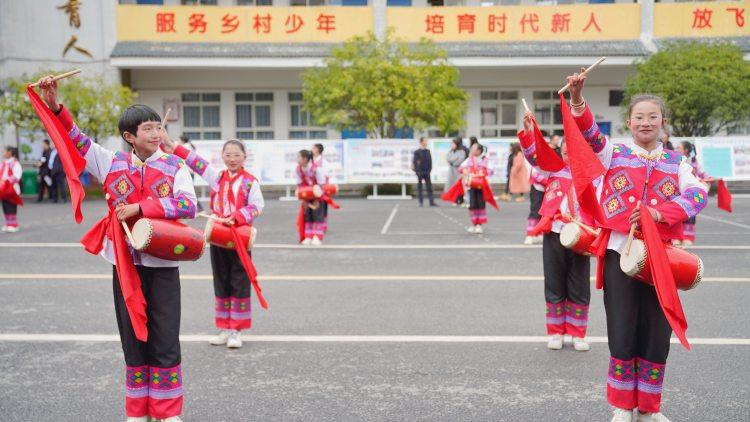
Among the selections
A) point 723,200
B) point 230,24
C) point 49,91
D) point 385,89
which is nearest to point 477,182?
point 723,200

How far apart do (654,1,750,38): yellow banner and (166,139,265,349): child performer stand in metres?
24.7

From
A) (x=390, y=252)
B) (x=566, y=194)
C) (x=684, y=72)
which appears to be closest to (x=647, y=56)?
(x=684, y=72)

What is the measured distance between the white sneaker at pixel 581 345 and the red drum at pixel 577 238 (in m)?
0.80

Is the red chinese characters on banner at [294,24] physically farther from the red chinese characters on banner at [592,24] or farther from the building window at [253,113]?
the red chinese characters on banner at [592,24]

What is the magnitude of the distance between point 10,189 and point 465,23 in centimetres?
1793

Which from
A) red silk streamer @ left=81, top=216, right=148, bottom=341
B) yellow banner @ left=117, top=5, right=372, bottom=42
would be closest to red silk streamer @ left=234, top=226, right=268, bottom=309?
red silk streamer @ left=81, top=216, right=148, bottom=341

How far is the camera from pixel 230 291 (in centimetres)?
619

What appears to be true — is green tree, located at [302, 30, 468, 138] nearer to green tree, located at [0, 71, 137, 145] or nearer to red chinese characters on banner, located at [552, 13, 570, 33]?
red chinese characters on banner, located at [552, 13, 570, 33]

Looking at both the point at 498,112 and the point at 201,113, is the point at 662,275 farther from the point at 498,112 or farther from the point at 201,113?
the point at 201,113

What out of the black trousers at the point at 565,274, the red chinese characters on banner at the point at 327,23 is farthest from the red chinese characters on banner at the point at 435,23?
the black trousers at the point at 565,274

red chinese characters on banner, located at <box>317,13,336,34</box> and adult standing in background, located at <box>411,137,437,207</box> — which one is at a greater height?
red chinese characters on banner, located at <box>317,13,336,34</box>

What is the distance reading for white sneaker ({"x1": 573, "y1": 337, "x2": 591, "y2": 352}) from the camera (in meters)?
5.76

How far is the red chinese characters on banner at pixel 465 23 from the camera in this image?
1059 inches

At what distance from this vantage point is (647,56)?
2573 cm
